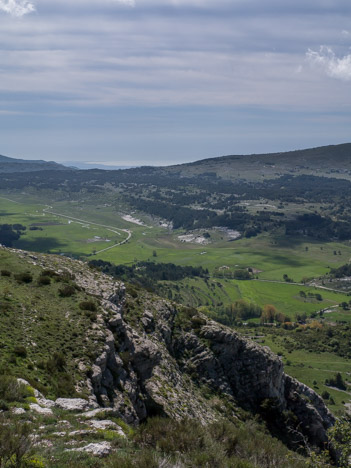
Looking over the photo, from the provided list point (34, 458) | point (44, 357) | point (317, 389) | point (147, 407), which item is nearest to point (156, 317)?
point (147, 407)

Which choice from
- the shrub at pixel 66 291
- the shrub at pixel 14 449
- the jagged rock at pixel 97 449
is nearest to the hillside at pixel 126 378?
the jagged rock at pixel 97 449

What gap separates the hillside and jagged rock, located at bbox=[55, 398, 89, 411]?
7 centimetres

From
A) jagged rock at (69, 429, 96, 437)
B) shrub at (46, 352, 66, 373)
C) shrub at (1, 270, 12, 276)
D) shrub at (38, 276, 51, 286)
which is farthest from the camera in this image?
shrub at (38, 276, 51, 286)

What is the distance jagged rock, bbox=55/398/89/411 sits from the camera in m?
21.5

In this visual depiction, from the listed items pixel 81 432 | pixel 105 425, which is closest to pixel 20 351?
pixel 105 425

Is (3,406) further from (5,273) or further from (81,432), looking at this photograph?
(5,273)

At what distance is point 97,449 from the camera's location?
1570 centimetres

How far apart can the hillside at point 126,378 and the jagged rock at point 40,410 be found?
0.07m

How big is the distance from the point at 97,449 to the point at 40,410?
18.6ft

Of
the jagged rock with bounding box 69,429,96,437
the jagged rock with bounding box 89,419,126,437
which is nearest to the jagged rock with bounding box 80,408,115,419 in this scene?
the jagged rock with bounding box 89,419,126,437

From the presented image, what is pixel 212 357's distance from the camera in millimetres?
47312

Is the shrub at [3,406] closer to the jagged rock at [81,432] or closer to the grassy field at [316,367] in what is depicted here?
→ the jagged rock at [81,432]

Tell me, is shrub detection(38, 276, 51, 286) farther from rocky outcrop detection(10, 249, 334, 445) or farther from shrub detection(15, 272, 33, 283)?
rocky outcrop detection(10, 249, 334, 445)

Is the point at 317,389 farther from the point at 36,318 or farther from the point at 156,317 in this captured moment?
the point at 36,318
